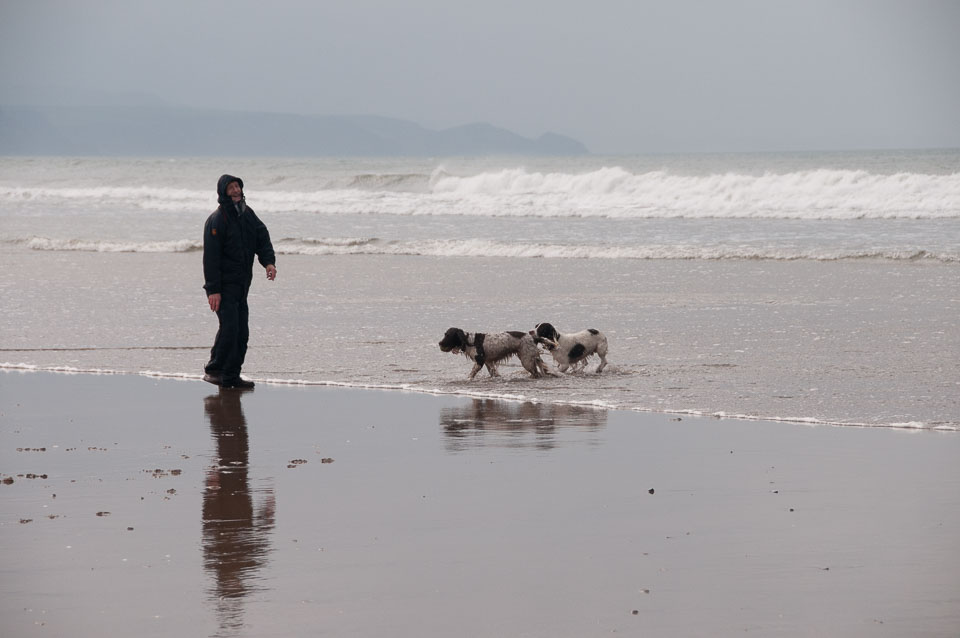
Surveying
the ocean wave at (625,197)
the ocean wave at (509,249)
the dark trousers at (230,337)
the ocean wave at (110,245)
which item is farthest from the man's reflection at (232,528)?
the ocean wave at (625,197)

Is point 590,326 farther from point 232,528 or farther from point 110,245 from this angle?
point 110,245

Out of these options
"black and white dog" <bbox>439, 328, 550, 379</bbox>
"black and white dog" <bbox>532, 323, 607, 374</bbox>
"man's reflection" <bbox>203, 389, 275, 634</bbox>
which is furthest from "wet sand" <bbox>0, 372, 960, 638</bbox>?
"black and white dog" <bbox>532, 323, 607, 374</bbox>

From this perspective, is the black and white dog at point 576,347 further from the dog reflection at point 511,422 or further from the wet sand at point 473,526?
the wet sand at point 473,526

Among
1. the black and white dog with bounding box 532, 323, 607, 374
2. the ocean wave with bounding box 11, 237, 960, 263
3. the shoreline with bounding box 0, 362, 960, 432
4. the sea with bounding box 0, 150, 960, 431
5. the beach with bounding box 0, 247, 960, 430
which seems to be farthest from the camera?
the ocean wave with bounding box 11, 237, 960, 263

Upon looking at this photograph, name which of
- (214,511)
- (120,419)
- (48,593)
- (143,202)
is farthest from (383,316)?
(143,202)

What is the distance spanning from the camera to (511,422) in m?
8.09

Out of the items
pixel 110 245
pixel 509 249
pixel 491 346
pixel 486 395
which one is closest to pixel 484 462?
pixel 486 395

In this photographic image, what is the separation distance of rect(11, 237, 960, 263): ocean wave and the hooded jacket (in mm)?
13865

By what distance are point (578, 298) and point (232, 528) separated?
36.4 ft

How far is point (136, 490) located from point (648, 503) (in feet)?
8.52

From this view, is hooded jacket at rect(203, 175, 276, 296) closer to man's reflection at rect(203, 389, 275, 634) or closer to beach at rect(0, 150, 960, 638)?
beach at rect(0, 150, 960, 638)

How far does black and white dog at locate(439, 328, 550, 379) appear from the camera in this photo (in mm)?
9961

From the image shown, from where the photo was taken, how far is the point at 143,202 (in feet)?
161

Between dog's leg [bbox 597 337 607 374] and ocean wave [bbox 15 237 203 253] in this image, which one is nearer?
dog's leg [bbox 597 337 607 374]
